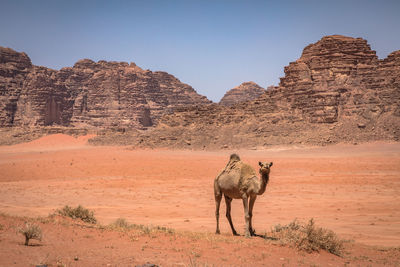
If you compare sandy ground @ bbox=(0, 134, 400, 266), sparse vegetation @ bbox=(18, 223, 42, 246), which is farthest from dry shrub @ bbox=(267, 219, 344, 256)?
sparse vegetation @ bbox=(18, 223, 42, 246)

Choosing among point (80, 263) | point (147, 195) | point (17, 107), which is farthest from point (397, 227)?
point (17, 107)

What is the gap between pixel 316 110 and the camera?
A: 72.9m

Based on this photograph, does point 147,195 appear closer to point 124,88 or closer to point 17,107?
point 17,107

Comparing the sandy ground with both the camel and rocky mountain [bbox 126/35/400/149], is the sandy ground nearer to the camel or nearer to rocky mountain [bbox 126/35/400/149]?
the camel

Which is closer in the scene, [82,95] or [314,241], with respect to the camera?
[314,241]

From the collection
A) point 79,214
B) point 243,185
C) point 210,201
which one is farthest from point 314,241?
point 210,201

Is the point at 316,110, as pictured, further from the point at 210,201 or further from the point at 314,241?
the point at 314,241

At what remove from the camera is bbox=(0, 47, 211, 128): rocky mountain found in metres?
138

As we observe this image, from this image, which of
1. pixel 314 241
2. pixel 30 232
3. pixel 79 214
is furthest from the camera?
pixel 79 214

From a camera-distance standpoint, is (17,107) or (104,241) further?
(17,107)

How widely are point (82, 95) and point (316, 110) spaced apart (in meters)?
125

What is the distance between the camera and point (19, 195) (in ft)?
64.3

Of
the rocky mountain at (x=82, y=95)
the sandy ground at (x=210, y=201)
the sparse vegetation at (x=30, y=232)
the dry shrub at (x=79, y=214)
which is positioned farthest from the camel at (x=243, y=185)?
the rocky mountain at (x=82, y=95)

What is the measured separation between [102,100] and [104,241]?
16354cm
